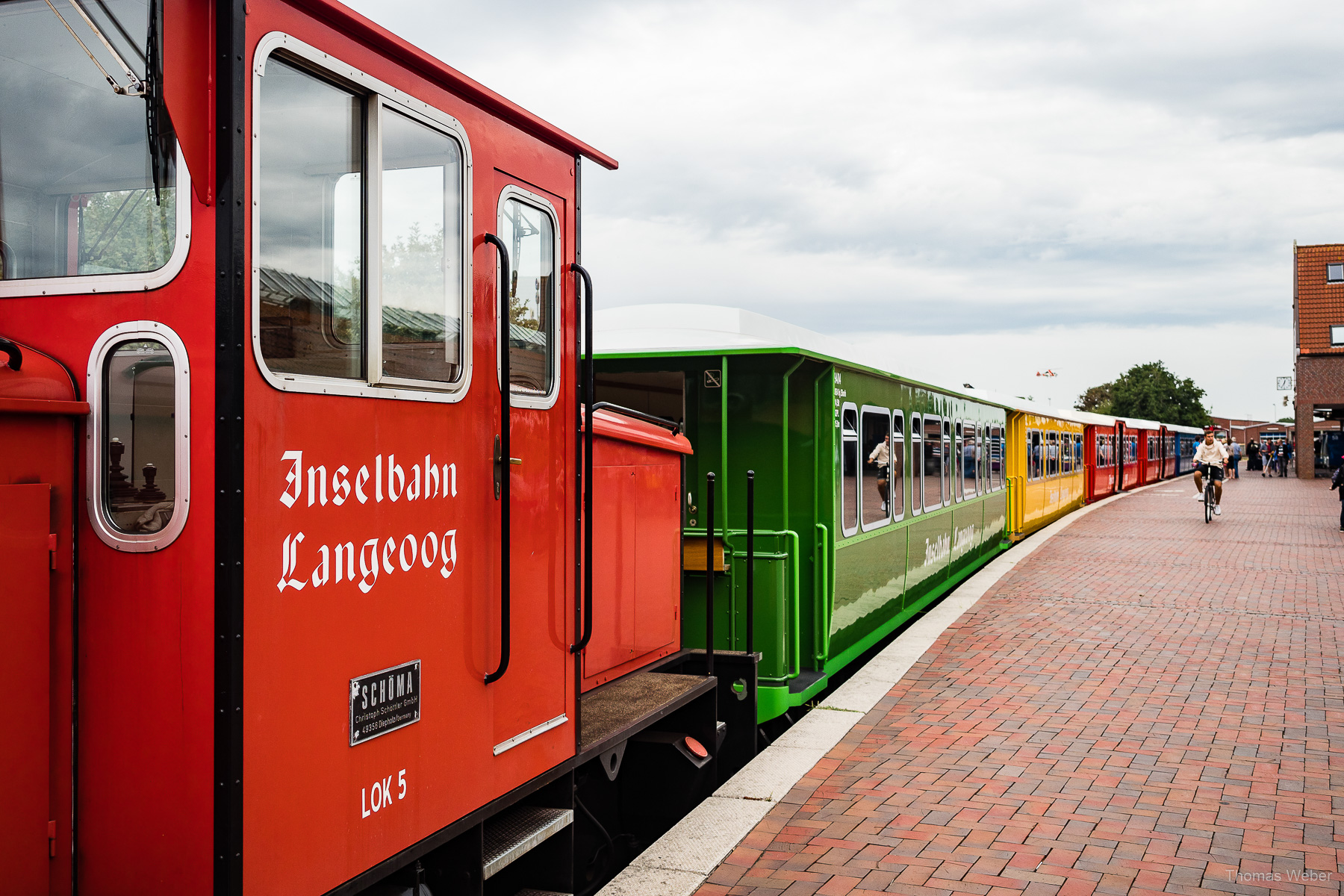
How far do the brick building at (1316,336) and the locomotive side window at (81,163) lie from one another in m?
52.9

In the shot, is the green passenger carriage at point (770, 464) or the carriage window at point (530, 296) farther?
the green passenger carriage at point (770, 464)

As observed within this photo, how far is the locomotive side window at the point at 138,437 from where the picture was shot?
7.98ft

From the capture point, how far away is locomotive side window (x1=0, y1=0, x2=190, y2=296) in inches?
98.9

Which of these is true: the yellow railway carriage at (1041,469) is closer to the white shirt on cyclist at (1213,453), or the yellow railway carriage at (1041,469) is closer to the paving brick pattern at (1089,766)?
the white shirt on cyclist at (1213,453)

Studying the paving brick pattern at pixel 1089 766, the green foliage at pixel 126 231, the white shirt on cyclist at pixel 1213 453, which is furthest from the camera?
the white shirt on cyclist at pixel 1213 453

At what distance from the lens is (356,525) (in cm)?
288

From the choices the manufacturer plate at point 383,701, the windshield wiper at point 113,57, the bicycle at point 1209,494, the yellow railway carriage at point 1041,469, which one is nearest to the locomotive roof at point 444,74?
the windshield wiper at point 113,57

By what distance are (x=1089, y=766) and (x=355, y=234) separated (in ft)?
16.3

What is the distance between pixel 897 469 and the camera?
404 inches

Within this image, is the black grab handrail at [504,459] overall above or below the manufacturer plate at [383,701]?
above

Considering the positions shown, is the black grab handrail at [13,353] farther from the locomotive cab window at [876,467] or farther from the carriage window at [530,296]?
the locomotive cab window at [876,467]

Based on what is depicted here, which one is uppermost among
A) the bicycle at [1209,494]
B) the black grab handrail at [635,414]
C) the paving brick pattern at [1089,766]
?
the black grab handrail at [635,414]

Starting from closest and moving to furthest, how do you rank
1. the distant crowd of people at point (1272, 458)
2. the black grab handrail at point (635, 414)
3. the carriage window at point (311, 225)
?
the carriage window at point (311, 225), the black grab handrail at point (635, 414), the distant crowd of people at point (1272, 458)

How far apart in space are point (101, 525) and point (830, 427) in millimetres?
5841
